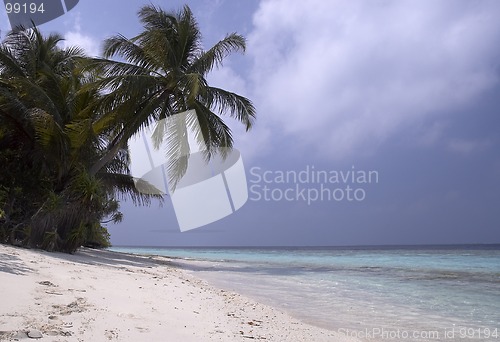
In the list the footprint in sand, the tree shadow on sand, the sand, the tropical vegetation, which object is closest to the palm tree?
the tropical vegetation

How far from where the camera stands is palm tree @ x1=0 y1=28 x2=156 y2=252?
378 inches

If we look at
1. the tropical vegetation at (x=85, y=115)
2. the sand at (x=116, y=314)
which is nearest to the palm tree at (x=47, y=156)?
the tropical vegetation at (x=85, y=115)

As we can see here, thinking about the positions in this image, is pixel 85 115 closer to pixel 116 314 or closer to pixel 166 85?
pixel 166 85

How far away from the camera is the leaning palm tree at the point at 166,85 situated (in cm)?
1207

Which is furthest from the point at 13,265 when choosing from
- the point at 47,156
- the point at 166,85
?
the point at 166,85

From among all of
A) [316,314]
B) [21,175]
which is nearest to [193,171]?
[21,175]

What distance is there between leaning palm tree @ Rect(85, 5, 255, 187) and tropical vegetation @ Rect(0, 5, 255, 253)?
32 millimetres

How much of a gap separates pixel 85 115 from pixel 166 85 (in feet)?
8.96

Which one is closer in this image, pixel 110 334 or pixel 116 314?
→ pixel 110 334

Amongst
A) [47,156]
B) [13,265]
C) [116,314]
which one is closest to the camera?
[116,314]

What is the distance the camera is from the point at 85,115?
1145cm

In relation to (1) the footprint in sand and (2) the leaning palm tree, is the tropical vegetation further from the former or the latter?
Result: (1) the footprint in sand

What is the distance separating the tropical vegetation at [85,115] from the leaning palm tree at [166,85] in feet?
0.10

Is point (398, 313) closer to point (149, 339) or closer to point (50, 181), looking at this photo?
point (149, 339)
